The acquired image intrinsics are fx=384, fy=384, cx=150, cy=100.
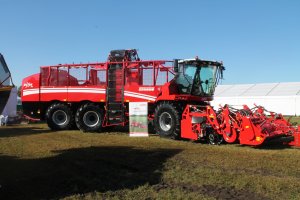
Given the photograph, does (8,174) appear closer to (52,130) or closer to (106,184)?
(106,184)

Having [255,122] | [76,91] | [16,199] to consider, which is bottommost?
[16,199]

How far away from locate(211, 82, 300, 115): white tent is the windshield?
26439mm

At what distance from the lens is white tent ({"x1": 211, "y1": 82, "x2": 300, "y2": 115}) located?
128ft

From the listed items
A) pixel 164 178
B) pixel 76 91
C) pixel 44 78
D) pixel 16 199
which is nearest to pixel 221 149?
pixel 164 178

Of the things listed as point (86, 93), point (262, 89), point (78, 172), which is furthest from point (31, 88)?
point (262, 89)

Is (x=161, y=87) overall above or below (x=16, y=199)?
above

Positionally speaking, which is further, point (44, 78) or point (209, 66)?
point (44, 78)

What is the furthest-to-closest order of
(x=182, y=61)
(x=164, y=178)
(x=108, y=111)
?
(x=108, y=111), (x=182, y=61), (x=164, y=178)

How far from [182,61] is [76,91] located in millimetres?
5263

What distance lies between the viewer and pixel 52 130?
17.4 meters

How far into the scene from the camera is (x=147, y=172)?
758 cm

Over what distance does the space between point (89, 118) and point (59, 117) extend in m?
1.83

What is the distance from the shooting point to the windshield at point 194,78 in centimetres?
1430

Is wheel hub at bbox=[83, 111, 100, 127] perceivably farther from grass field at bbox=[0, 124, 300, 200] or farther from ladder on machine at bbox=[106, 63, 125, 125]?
grass field at bbox=[0, 124, 300, 200]
